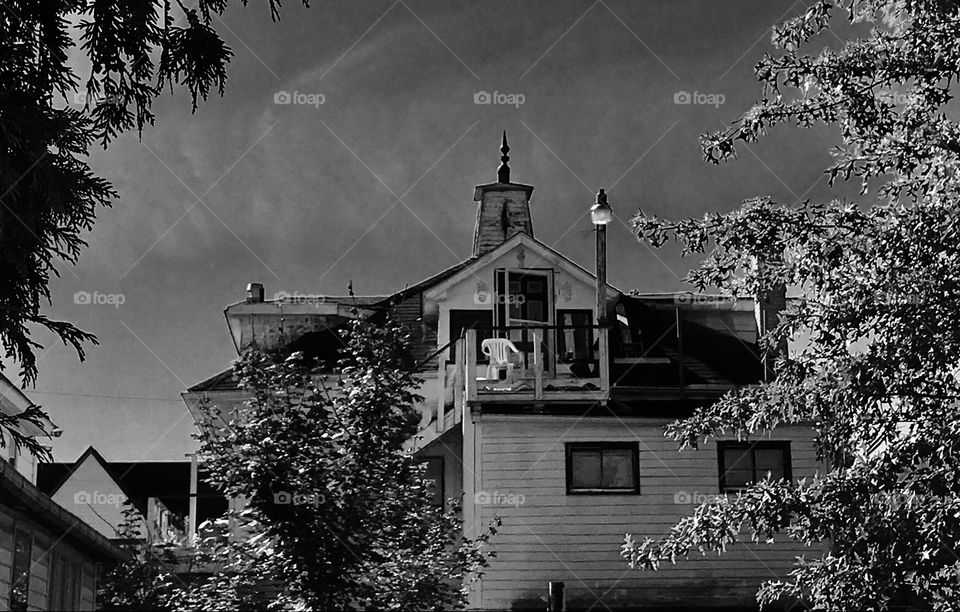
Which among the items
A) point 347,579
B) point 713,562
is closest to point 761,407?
point 347,579

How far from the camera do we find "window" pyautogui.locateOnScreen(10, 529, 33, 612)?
17.7 metres

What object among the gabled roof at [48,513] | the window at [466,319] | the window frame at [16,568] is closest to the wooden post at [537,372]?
the window at [466,319]

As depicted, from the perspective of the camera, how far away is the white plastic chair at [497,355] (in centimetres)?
2338

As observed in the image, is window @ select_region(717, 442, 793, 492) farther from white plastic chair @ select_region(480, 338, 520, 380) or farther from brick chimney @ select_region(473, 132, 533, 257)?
brick chimney @ select_region(473, 132, 533, 257)

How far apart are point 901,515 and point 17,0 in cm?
816

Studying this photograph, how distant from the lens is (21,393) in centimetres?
2969

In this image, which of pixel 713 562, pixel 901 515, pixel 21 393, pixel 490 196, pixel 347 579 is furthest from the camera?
pixel 490 196

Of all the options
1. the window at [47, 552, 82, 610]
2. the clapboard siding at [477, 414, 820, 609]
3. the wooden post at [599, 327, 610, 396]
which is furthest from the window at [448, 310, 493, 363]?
the window at [47, 552, 82, 610]

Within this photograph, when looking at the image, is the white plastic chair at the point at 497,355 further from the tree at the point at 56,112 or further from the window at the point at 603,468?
the tree at the point at 56,112

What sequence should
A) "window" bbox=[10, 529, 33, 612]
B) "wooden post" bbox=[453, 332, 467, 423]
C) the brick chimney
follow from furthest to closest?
1. the brick chimney
2. "wooden post" bbox=[453, 332, 467, 423]
3. "window" bbox=[10, 529, 33, 612]

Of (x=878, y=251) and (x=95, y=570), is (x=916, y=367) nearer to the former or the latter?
(x=878, y=251)

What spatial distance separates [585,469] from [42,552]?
8.74 m

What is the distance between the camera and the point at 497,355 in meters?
23.6

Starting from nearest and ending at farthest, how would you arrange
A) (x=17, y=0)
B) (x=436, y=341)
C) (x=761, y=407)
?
1. (x=17, y=0)
2. (x=761, y=407)
3. (x=436, y=341)
